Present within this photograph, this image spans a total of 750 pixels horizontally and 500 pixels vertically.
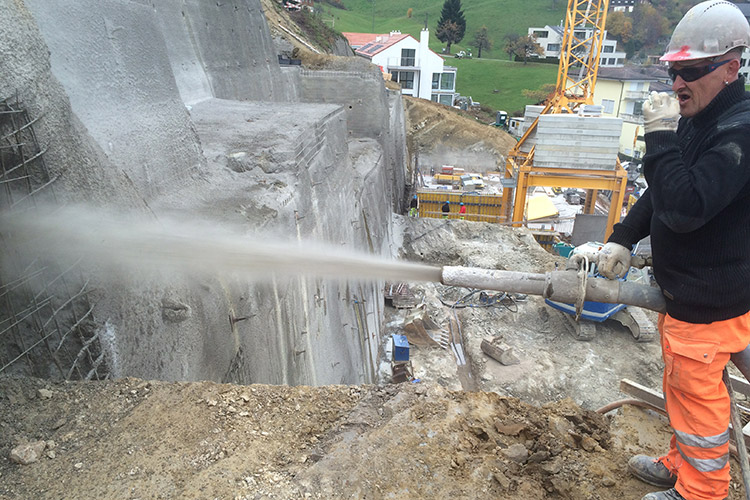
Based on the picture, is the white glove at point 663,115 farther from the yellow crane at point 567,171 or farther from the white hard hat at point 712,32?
the yellow crane at point 567,171

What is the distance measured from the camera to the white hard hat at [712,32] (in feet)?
9.02

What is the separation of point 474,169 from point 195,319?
1335 inches

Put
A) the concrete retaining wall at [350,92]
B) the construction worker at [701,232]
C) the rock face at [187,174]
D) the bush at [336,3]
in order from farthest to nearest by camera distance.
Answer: the bush at [336,3]
the concrete retaining wall at [350,92]
the rock face at [187,174]
the construction worker at [701,232]

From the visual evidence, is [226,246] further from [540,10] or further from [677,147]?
[540,10]

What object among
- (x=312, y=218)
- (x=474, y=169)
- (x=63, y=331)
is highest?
(x=63, y=331)

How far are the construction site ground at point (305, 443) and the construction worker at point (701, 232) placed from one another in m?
0.63

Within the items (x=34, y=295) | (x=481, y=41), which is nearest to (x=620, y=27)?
(x=481, y=41)

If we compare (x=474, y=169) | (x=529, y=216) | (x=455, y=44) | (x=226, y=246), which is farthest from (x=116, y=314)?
(x=455, y=44)

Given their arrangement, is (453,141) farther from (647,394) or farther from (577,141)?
(647,394)

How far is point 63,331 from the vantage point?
11.3ft

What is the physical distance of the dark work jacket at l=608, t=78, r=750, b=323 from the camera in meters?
2.62

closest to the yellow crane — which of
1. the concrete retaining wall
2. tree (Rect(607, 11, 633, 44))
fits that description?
the concrete retaining wall

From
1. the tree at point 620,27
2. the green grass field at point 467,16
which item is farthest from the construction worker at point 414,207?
the tree at point 620,27

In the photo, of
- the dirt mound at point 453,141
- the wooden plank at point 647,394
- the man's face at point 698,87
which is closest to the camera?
the man's face at point 698,87
